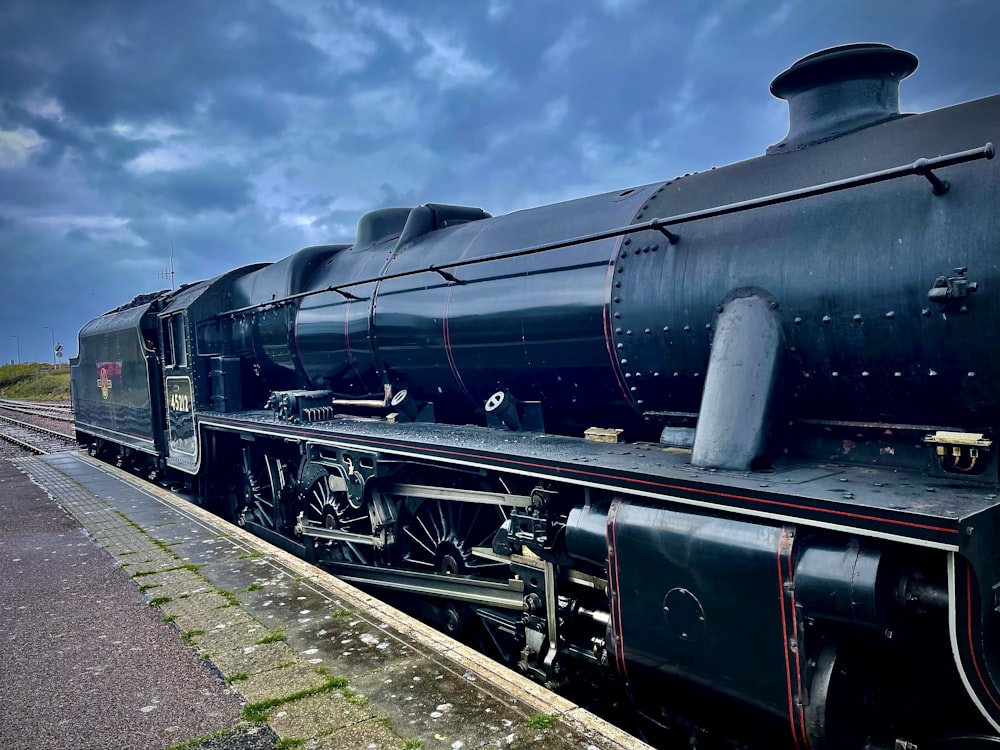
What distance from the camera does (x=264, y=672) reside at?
3.86 metres

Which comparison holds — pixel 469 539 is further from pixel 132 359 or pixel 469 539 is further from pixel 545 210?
pixel 132 359

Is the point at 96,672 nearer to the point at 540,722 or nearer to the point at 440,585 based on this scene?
the point at 440,585

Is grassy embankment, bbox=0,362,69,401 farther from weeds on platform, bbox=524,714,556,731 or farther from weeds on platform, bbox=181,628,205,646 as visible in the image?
weeds on platform, bbox=524,714,556,731

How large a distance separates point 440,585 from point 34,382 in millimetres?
61023

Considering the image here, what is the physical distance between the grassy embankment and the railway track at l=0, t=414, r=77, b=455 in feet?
65.9

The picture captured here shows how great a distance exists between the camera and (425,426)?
5.53m

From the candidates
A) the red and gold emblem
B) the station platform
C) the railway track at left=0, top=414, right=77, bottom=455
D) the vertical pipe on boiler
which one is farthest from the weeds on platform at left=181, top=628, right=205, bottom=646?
the railway track at left=0, top=414, right=77, bottom=455

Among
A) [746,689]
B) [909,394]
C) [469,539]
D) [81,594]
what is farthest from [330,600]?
[909,394]

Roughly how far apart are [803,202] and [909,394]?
0.96 m

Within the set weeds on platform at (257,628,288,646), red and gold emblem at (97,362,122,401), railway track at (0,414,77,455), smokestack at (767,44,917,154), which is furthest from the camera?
railway track at (0,414,77,455)

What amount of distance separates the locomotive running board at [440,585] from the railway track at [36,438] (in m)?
15.4

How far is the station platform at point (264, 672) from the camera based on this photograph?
3160mm

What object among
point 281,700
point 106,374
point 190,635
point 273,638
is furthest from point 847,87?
point 106,374

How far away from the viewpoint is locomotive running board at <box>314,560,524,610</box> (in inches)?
175
